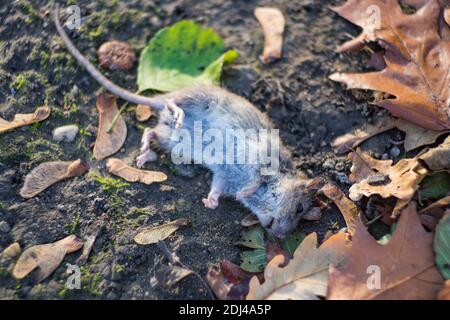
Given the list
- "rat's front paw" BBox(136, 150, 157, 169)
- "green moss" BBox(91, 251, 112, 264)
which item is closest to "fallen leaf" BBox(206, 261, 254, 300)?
"green moss" BBox(91, 251, 112, 264)

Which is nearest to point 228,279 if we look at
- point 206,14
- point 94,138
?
point 94,138

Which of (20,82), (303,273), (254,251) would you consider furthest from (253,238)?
(20,82)

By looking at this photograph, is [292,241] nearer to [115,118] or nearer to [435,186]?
[435,186]

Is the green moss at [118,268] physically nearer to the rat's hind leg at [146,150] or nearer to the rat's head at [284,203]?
the rat's hind leg at [146,150]

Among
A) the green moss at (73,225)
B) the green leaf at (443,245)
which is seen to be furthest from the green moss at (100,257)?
the green leaf at (443,245)

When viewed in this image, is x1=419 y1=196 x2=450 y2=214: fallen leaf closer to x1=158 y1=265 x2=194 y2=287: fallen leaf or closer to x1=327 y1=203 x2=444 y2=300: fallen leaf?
x1=327 y1=203 x2=444 y2=300: fallen leaf
